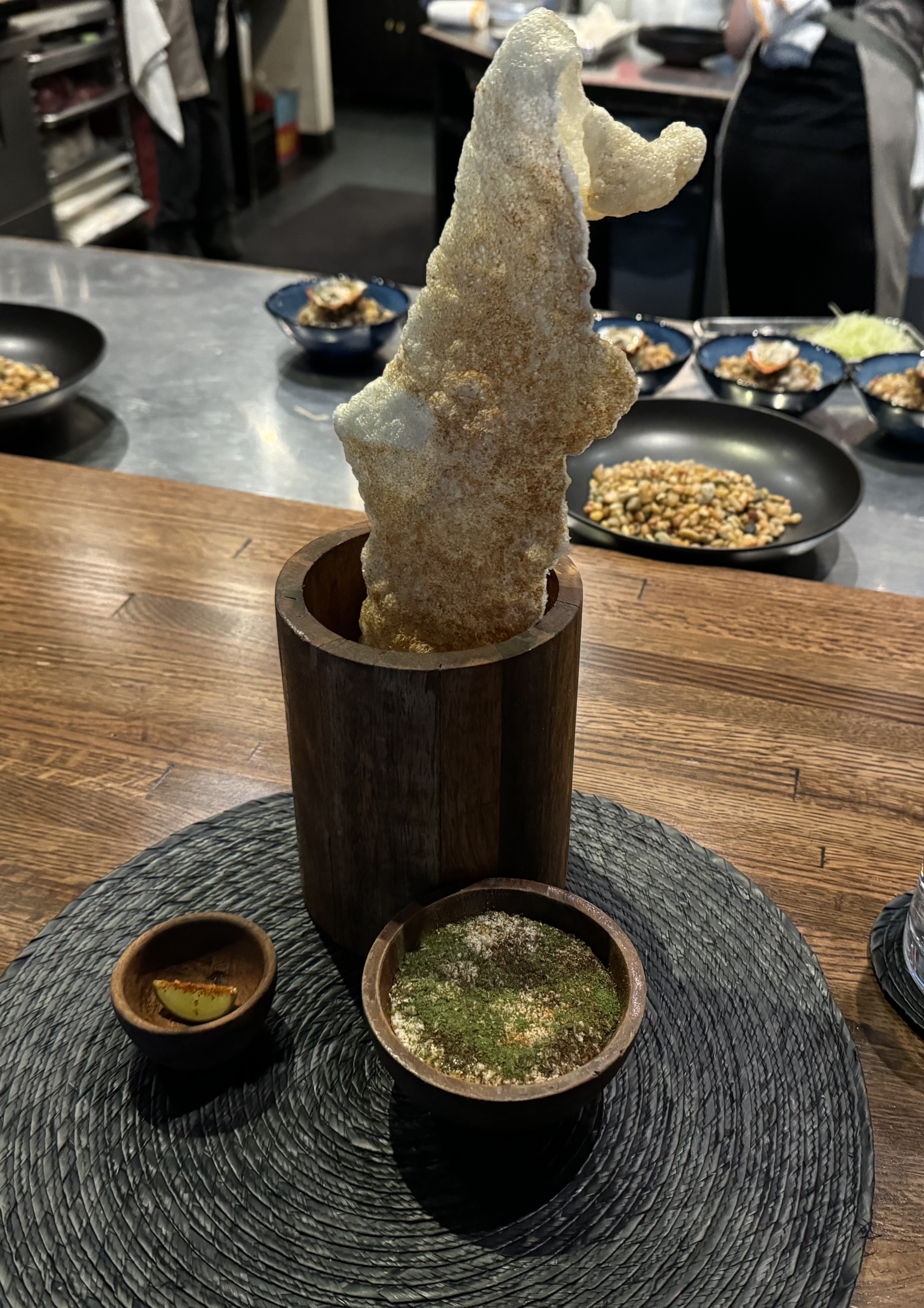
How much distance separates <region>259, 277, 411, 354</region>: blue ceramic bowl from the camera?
193cm

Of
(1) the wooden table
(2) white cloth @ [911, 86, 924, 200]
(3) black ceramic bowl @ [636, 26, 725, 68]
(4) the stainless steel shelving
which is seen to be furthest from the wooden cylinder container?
(4) the stainless steel shelving

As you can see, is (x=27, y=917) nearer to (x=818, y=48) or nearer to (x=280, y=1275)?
(x=280, y=1275)

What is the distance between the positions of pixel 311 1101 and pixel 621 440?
51.0 inches

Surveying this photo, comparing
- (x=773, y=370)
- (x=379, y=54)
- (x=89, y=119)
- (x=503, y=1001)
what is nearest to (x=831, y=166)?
(x=773, y=370)

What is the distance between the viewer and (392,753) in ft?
2.25

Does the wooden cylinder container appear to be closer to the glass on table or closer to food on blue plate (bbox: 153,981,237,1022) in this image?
food on blue plate (bbox: 153,981,237,1022)

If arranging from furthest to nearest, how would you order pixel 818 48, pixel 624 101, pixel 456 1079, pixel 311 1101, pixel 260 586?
1. pixel 624 101
2. pixel 818 48
3. pixel 260 586
4. pixel 311 1101
5. pixel 456 1079

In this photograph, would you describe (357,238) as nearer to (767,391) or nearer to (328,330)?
(328,330)

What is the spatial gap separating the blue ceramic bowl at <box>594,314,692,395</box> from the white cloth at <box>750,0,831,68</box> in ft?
4.57

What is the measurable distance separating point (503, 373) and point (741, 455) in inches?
47.3

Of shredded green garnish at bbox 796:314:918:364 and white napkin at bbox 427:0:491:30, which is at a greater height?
white napkin at bbox 427:0:491:30

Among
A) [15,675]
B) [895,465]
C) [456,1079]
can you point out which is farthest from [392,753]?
[895,465]

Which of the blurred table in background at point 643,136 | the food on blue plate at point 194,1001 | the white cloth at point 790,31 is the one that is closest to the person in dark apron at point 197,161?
the blurred table in background at point 643,136

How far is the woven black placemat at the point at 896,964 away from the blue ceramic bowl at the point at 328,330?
1405 millimetres
